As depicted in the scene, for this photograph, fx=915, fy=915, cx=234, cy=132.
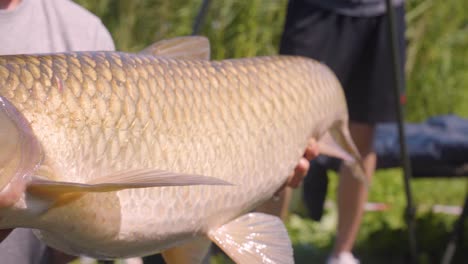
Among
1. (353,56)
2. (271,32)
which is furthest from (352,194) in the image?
(271,32)

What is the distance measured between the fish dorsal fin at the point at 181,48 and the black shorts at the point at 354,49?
1807mm

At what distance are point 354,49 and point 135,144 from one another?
2.20 meters

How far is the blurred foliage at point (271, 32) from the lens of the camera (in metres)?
5.86

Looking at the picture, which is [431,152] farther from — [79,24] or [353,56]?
[79,24]

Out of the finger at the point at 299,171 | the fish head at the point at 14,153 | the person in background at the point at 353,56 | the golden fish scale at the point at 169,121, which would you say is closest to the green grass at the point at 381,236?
the person in background at the point at 353,56

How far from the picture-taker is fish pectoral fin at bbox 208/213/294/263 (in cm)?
176

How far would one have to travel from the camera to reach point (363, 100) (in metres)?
3.62

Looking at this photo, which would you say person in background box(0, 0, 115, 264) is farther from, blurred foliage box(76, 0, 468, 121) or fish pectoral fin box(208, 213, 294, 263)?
blurred foliage box(76, 0, 468, 121)

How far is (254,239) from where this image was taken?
5.90 ft

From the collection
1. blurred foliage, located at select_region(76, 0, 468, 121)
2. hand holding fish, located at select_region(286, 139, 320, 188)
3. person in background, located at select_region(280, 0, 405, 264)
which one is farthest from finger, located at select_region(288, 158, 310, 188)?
blurred foliage, located at select_region(76, 0, 468, 121)

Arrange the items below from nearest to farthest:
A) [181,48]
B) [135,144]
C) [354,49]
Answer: [135,144] < [181,48] < [354,49]

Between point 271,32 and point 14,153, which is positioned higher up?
point 14,153

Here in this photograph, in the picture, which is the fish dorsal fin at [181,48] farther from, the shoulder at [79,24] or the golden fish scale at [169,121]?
the shoulder at [79,24]

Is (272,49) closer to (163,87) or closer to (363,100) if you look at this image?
(363,100)
